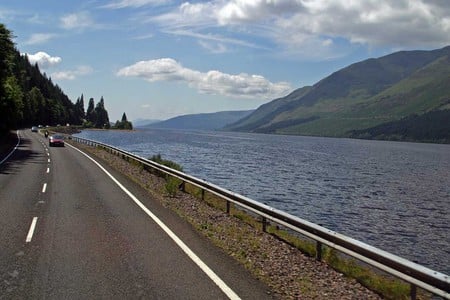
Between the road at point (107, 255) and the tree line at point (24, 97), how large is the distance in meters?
29.9

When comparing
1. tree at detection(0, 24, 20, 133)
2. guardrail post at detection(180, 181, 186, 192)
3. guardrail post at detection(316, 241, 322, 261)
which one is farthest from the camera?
tree at detection(0, 24, 20, 133)

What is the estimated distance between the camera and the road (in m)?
6.82

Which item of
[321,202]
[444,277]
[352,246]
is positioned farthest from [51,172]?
[444,277]

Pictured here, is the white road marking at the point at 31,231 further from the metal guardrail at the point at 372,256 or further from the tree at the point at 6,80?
the tree at the point at 6,80

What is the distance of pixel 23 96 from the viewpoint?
7538 centimetres

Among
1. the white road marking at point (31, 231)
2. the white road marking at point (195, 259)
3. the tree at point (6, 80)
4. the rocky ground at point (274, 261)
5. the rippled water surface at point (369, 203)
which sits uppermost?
the tree at point (6, 80)

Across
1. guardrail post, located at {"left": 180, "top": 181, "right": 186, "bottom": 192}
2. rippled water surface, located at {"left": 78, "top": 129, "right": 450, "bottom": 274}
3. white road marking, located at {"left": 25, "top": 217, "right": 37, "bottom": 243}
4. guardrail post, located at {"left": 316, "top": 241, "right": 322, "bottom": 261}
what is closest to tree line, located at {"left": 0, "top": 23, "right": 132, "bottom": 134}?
rippled water surface, located at {"left": 78, "top": 129, "right": 450, "bottom": 274}

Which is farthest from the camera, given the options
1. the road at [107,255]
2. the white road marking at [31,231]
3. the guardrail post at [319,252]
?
the white road marking at [31,231]

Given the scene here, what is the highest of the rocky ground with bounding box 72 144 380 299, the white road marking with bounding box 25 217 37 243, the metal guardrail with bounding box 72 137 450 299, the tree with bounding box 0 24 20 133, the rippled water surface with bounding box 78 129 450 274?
the tree with bounding box 0 24 20 133

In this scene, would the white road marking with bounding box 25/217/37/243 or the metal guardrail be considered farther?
the white road marking with bounding box 25/217/37/243

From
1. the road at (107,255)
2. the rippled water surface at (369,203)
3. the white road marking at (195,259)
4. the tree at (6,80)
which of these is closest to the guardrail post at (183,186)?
the road at (107,255)

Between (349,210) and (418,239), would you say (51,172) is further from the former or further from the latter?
(418,239)

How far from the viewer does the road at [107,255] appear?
22.4ft

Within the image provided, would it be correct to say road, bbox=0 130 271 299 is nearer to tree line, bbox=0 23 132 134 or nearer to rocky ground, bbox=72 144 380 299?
rocky ground, bbox=72 144 380 299
